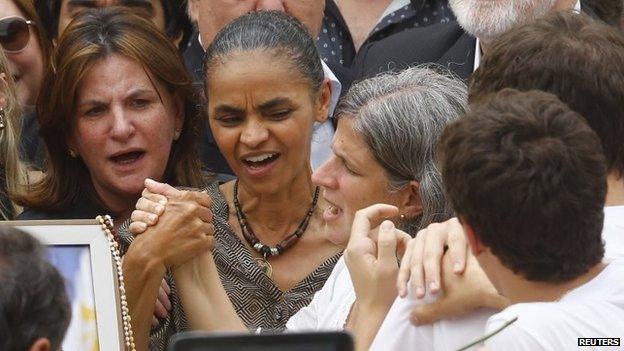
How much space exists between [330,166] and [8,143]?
1507 millimetres

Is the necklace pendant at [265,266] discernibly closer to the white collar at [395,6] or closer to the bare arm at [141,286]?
the bare arm at [141,286]

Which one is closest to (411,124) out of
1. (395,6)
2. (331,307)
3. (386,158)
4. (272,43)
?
(386,158)

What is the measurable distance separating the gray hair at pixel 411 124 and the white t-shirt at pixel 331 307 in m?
0.25

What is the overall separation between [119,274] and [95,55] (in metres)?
1.27

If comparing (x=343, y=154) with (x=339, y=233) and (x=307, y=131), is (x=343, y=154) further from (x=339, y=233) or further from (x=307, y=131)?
(x=307, y=131)

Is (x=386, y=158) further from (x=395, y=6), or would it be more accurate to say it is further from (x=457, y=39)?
(x=395, y=6)

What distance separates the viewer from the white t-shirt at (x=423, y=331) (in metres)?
3.02

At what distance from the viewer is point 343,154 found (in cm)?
389

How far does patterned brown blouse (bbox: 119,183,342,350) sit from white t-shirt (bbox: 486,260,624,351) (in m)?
1.63

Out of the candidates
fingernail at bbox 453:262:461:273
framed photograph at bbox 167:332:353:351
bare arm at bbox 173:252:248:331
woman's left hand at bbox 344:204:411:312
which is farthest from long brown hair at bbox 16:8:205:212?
framed photograph at bbox 167:332:353:351

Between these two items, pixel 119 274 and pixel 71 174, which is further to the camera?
pixel 71 174

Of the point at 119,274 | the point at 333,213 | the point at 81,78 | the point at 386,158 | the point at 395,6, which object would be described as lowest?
the point at 119,274

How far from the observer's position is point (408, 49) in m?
5.42

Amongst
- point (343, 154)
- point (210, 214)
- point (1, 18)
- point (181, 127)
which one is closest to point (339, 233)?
point (343, 154)
